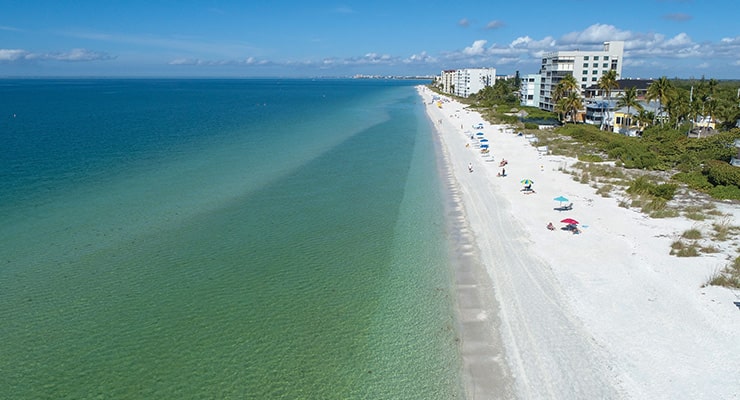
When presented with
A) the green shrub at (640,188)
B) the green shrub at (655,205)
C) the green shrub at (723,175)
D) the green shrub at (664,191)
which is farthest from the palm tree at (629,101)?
the green shrub at (655,205)

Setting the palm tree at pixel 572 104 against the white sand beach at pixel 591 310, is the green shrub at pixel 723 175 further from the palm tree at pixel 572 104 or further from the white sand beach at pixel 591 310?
the palm tree at pixel 572 104

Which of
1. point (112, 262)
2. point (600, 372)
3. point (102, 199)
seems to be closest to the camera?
point (600, 372)

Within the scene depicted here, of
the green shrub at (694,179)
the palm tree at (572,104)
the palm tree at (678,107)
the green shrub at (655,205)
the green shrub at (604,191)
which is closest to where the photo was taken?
the green shrub at (655,205)

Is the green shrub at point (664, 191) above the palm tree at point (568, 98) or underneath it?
underneath

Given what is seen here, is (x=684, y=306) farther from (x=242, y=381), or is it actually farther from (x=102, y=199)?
(x=102, y=199)

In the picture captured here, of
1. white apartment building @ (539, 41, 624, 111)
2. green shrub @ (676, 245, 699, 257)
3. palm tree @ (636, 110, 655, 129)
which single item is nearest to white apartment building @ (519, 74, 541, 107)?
white apartment building @ (539, 41, 624, 111)

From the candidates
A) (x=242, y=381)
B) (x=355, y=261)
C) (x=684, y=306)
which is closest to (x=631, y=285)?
(x=684, y=306)
